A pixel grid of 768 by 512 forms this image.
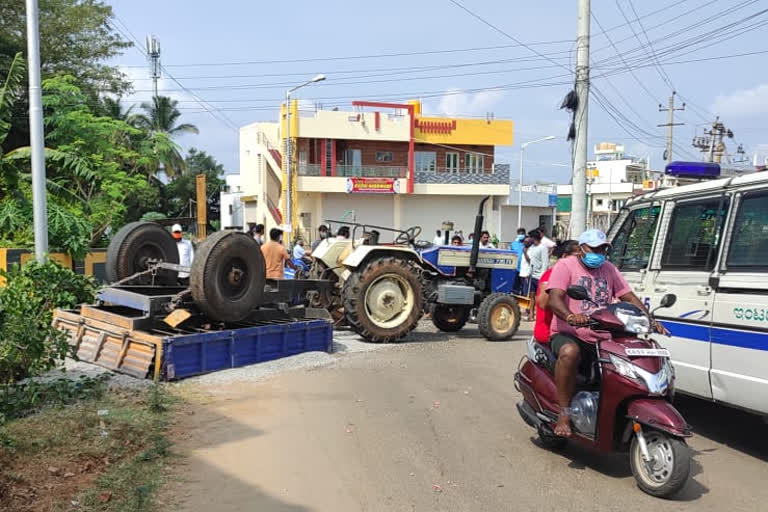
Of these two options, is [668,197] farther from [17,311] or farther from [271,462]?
[17,311]

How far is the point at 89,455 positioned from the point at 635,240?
17.9 ft

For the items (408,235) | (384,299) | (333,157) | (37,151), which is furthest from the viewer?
(333,157)

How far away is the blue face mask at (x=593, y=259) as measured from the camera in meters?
5.44

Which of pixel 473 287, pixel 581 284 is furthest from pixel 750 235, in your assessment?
pixel 473 287

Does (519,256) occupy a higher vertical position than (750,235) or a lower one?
lower

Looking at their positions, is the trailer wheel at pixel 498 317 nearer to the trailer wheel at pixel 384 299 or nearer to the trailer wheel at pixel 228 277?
the trailer wheel at pixel 384 299

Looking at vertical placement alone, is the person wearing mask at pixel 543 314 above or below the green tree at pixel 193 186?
below

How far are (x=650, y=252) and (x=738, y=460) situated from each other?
207cm

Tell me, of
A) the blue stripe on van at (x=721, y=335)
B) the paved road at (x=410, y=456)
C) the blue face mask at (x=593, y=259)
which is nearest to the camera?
the paved road at (x=410, y=456)

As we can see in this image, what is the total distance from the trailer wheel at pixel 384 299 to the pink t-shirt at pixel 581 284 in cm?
545

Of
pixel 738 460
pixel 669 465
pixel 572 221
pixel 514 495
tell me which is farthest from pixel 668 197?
pixel 572 221

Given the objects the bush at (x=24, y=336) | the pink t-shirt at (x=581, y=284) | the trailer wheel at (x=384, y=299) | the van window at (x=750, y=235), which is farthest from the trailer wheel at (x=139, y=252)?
the van window at (x=750, y=235)

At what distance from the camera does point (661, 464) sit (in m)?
4.86

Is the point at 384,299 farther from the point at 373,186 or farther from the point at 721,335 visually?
the point at 373,186
